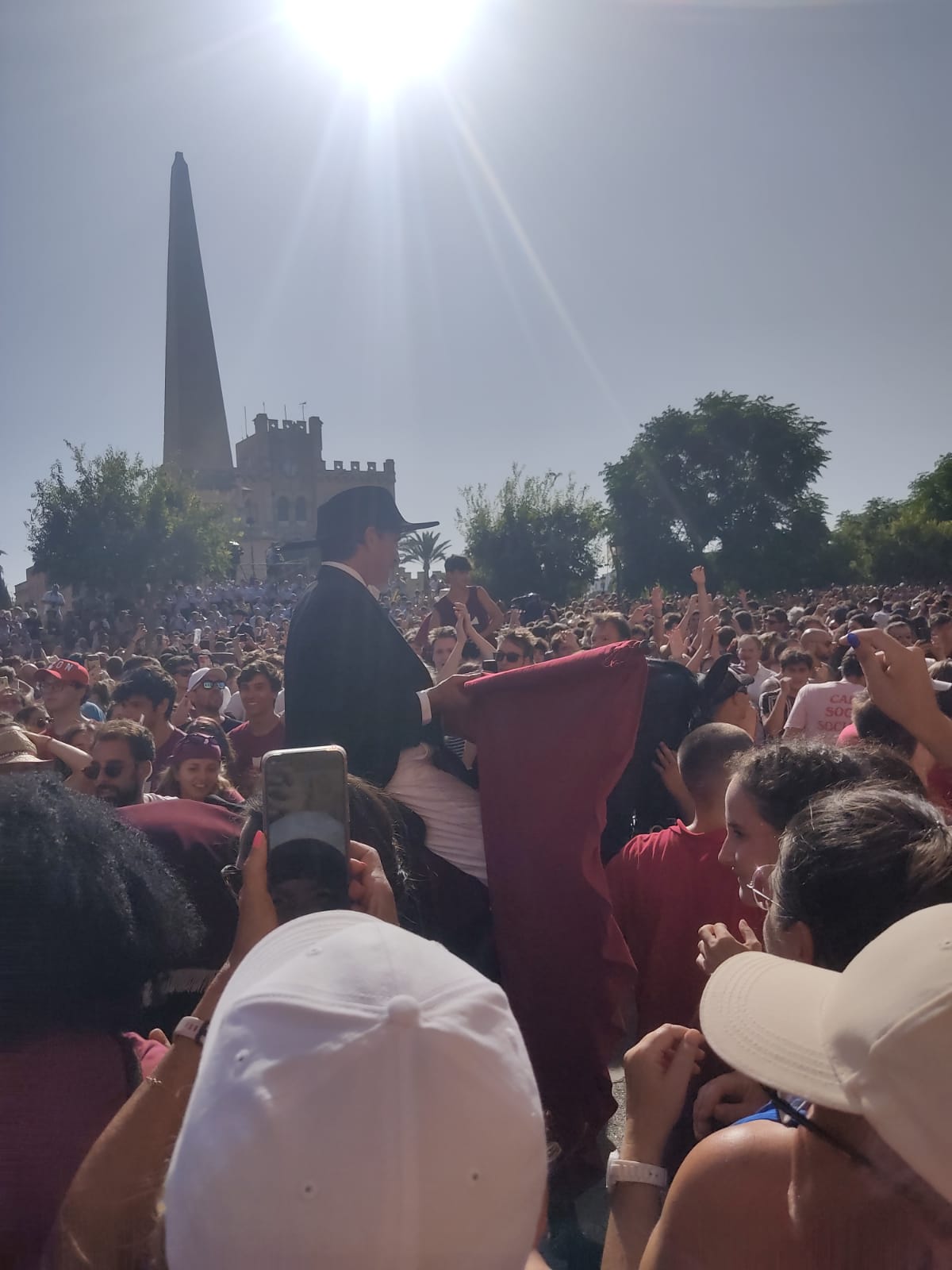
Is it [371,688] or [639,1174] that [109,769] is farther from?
[639,1174]

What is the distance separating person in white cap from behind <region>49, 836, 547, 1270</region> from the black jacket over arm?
5.94 ft

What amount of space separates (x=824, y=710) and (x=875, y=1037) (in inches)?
170

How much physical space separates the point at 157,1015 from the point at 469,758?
1.19 meters

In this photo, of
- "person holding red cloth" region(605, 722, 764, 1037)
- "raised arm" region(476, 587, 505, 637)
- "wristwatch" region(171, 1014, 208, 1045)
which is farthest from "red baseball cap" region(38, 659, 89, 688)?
"wristwatch" region(171, 1014, 208, 1045)

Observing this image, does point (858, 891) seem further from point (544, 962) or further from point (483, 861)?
point (483, 861)

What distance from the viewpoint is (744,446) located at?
46.3 m

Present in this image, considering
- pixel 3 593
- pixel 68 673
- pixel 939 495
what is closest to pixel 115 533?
pixel 3 593

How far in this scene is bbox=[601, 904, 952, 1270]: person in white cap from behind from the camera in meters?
1.06

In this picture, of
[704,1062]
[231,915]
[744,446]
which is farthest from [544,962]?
[744,446]

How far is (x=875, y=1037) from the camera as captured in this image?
1.09m

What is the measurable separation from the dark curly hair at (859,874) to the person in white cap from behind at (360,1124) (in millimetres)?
704

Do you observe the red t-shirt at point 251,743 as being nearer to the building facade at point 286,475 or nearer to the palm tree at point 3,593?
the palm tree at point 3,593

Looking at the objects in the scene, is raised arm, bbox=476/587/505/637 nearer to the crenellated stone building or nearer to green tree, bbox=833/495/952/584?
green tree, bbox=833/495/952/584

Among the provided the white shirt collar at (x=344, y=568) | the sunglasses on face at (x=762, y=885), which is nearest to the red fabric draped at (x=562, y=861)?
the sunglasses on face at (x=762, y=885)
